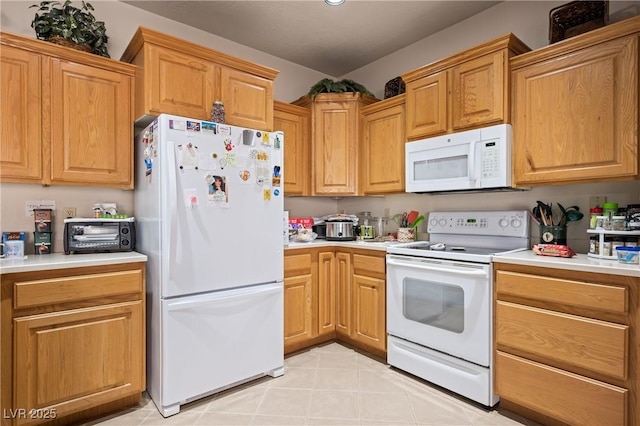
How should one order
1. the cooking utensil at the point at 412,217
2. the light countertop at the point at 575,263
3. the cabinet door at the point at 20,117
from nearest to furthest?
1. the light countertop at the point at 575,263
2. the cabinet door at the point at 20,117
3. the cooking utensil at the point at 412,217

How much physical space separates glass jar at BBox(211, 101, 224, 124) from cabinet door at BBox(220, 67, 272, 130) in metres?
0.09

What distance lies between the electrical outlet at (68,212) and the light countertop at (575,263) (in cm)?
267

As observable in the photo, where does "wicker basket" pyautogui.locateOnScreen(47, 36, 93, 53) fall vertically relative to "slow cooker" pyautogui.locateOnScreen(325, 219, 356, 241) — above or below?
above

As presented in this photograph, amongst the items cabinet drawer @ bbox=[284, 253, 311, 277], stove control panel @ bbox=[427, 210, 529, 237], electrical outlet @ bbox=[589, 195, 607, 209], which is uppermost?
electrical outlet @ bbox=[589, 195, 607, 209]

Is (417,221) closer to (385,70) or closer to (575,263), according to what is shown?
(575,263)

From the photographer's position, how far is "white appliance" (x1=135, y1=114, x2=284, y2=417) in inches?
74.0

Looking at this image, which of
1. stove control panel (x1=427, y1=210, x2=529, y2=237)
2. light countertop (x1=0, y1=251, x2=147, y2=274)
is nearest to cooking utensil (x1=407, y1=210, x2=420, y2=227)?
stove control panel (x1=427, y1=210, x2=529, y2=237)

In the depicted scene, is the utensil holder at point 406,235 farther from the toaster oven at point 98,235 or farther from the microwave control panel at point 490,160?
the toaster oven at point 98,235

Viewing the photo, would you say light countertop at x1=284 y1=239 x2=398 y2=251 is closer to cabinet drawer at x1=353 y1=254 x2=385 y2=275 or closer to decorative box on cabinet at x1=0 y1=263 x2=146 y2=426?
cabinet drawer at x1=353 y1=254 x2=385 y2=275

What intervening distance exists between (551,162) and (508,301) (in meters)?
0.84

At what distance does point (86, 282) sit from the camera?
5.74ft

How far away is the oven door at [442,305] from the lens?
1938mm

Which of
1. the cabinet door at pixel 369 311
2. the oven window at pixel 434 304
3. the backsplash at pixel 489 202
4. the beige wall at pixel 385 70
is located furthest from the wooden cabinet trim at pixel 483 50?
the cabinet door at pixel 369 311

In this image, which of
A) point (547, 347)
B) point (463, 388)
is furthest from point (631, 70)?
point (463, 388)
